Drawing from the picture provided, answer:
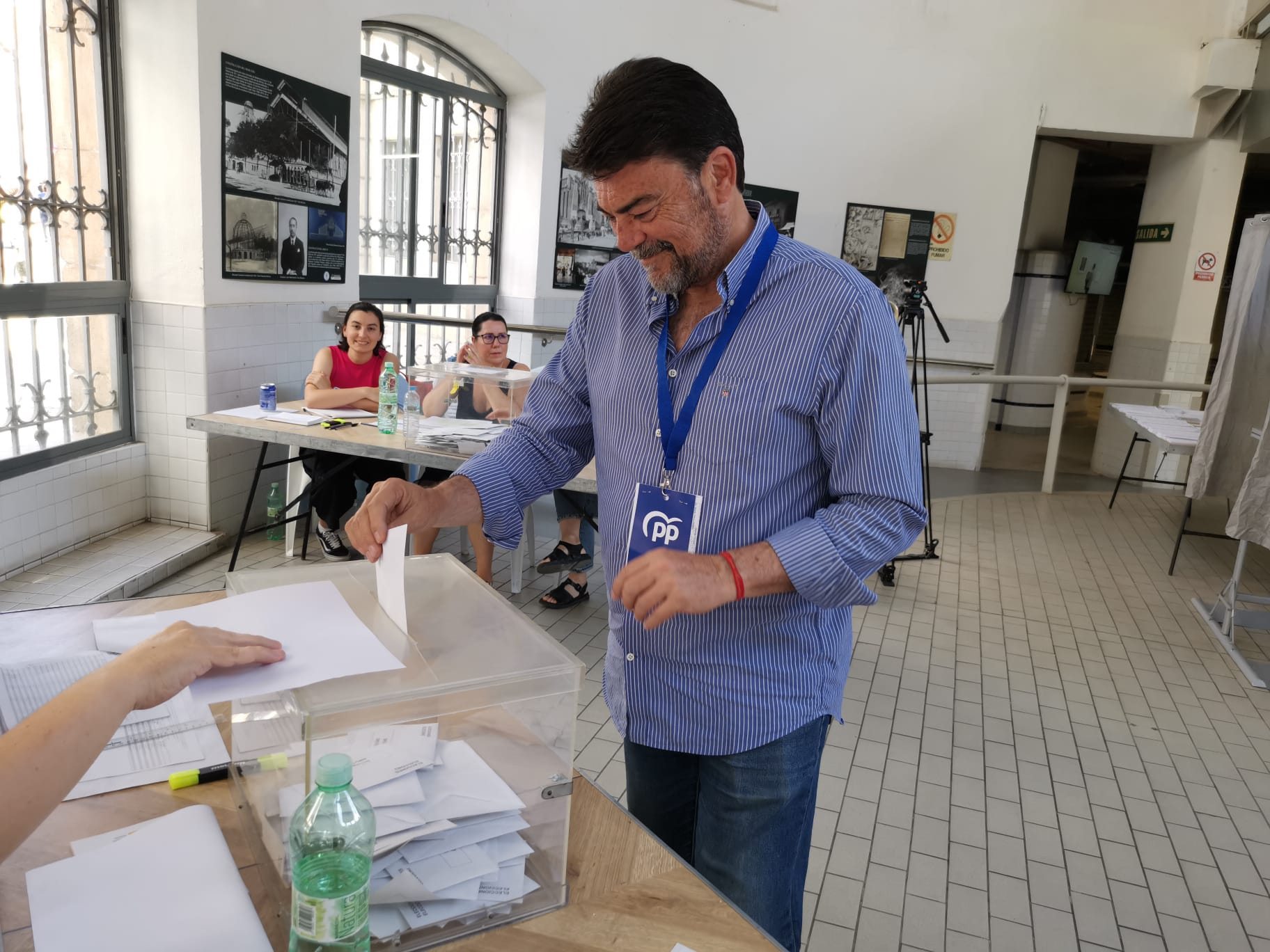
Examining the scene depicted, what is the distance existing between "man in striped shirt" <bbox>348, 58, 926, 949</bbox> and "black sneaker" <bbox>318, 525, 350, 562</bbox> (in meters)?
3.27

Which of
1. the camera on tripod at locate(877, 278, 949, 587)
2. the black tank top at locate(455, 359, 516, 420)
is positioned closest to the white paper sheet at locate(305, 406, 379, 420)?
the black tank top at locate(455, 359, 516, 420)

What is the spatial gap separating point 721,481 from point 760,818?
502 millimetres

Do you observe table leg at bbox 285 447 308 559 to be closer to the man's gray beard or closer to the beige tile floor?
the beige tile floor

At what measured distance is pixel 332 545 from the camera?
14.5 feet

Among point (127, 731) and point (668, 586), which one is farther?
point (127, 731)

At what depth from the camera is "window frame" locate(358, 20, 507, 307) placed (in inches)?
222

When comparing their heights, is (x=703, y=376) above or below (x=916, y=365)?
above

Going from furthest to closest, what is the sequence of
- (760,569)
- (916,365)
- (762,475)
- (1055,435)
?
(1055,435), (916,365), (762,475), (760,569)

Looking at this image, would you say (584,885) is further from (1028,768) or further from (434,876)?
(1028,768)

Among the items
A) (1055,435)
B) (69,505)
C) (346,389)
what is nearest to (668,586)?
(346,389)

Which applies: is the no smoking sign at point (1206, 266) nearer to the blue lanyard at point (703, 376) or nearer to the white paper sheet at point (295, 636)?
the blue lanyard at point (703, 376)

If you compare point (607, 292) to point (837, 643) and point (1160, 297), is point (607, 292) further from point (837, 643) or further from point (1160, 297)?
point (1160, 297)

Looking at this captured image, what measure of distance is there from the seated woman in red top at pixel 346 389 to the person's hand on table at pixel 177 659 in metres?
3.45

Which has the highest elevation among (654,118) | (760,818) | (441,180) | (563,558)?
(441,180)
